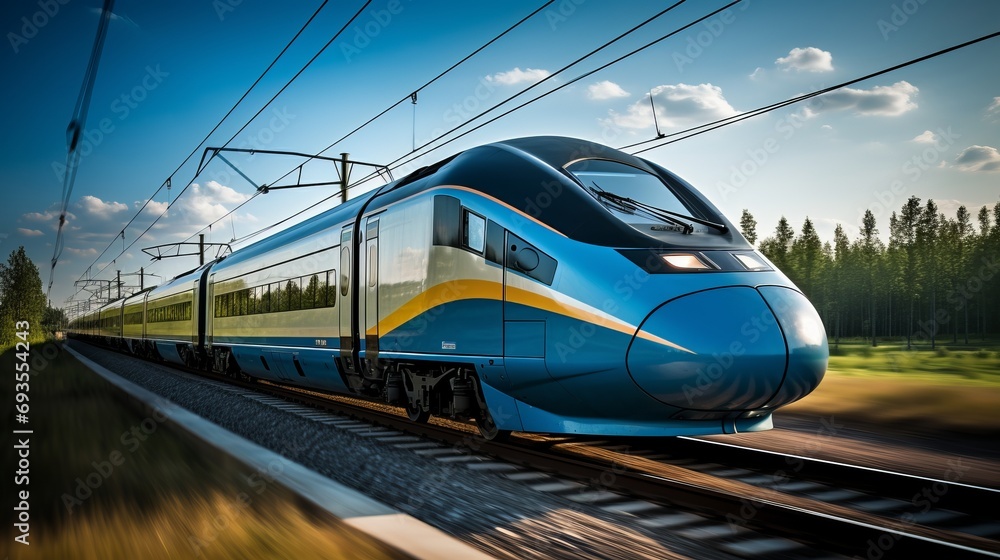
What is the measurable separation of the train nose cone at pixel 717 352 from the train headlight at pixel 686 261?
278 millimetres

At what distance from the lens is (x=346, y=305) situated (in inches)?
385

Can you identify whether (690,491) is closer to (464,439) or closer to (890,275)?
(464,439)

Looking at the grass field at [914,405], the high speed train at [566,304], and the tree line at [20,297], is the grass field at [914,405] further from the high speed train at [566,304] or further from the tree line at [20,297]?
the tree line at [20,297]

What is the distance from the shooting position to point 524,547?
412cm

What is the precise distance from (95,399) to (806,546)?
939 centimetres

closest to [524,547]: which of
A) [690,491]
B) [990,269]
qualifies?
[690,491]

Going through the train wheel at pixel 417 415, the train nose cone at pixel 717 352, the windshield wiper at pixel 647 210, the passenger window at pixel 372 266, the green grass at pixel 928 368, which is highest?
the windshield wiper at pixel 647 210

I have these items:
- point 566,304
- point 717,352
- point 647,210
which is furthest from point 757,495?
point 647,210

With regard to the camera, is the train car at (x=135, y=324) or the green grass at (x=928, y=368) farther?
the train car at (x=135, y=324)

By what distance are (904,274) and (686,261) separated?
81908mm

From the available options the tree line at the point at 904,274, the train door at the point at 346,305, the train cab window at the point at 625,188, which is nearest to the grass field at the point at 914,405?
the train cab window at the point at 625,188

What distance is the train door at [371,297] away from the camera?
888 centimetres

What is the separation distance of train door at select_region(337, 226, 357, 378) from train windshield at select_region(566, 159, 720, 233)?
410 cm

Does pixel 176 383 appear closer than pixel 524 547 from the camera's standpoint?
No
